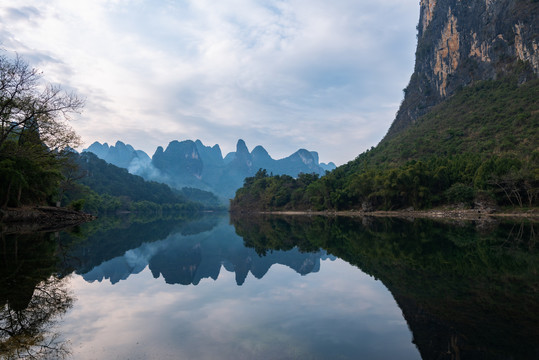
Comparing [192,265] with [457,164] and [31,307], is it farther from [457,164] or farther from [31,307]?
[457,164]

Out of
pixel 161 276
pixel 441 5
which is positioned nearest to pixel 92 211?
pixel 161 276

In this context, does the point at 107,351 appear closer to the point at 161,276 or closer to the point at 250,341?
the point at 250,341

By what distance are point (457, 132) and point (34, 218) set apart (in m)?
74.6

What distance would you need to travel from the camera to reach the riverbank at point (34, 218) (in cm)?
2436

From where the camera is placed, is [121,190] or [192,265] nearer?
[192,265]

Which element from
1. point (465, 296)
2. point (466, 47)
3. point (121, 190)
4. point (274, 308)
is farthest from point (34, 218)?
point (466, 47)

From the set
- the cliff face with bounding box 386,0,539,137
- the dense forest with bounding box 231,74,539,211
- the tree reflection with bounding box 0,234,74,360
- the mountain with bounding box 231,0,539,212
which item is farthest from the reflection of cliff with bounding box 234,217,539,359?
the cliff face with bounding box 386,0,539,137

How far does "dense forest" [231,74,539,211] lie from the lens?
4369 centimetres

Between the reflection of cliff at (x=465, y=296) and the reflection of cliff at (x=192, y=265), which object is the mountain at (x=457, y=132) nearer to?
the reflection of cliff at (x=465, y=296)

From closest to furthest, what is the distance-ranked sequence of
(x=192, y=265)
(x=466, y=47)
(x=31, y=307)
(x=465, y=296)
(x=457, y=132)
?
(x=31, y=307), (x=465, y=296), (x=192, y=265), (x=457, y=132), (x=466, y=47)

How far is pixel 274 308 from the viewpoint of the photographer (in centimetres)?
692

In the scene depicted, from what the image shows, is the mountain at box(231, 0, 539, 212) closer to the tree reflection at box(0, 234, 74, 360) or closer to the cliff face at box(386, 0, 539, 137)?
the cliff face at box(386, 0, 539, 137)

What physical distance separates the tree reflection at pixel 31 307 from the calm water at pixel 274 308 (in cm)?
2

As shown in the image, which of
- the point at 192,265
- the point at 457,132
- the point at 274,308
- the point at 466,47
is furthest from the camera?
the point at 466,47
